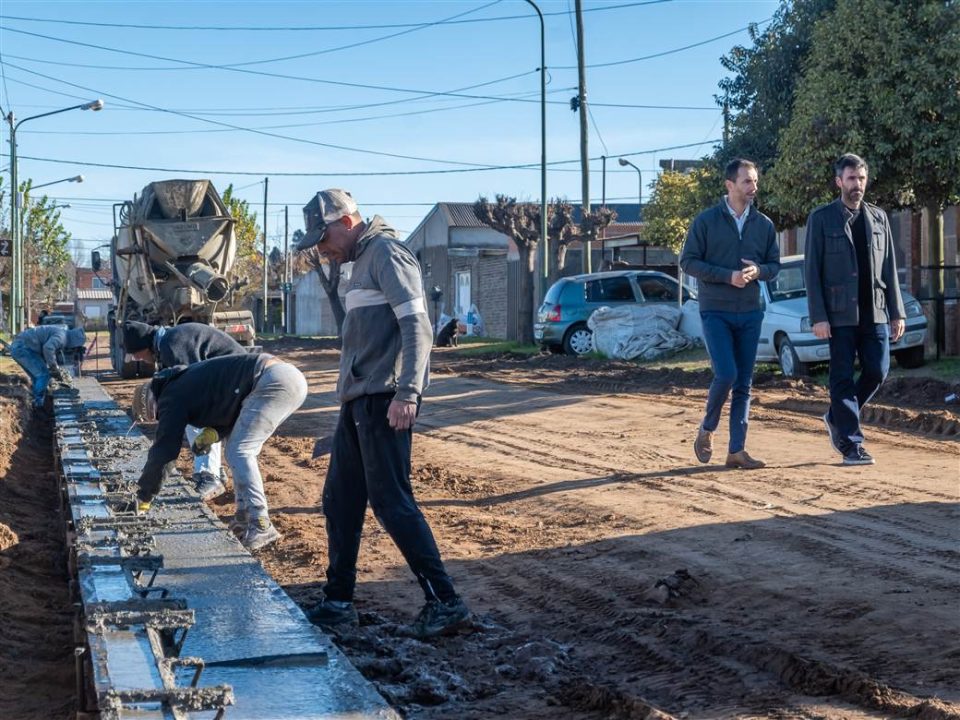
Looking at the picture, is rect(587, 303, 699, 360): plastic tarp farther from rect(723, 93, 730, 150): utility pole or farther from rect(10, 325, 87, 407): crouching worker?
rect(10, 325, 87, 407): crouching worker

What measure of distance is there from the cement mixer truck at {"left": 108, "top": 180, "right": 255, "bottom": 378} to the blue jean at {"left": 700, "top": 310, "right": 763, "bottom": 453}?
16.5m

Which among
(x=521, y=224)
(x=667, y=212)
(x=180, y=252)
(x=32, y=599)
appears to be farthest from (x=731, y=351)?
(x=667, y=212)

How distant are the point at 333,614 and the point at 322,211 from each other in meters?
1.72

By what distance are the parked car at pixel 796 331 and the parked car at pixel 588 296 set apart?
7.01m

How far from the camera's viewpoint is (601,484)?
927 cm

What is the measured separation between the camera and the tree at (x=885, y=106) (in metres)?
18.2

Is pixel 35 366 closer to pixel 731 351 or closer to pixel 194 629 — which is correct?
pixel 731 351

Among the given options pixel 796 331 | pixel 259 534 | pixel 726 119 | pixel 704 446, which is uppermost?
pixel 726 119

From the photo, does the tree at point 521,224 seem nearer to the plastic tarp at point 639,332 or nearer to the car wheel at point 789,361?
the plastic tarp at point 639,332

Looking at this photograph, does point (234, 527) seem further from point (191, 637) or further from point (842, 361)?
point (842, 361)

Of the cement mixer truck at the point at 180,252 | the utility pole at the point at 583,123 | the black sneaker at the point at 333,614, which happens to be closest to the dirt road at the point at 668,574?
the black sneaker at the point at 333,614

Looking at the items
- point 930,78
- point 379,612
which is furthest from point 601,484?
point 930,78

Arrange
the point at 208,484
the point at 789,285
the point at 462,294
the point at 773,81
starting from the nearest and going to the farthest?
the point at 208,484, the point at 789,285, the point at 773,81, the point at 462,294

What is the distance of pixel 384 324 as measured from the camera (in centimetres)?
553
